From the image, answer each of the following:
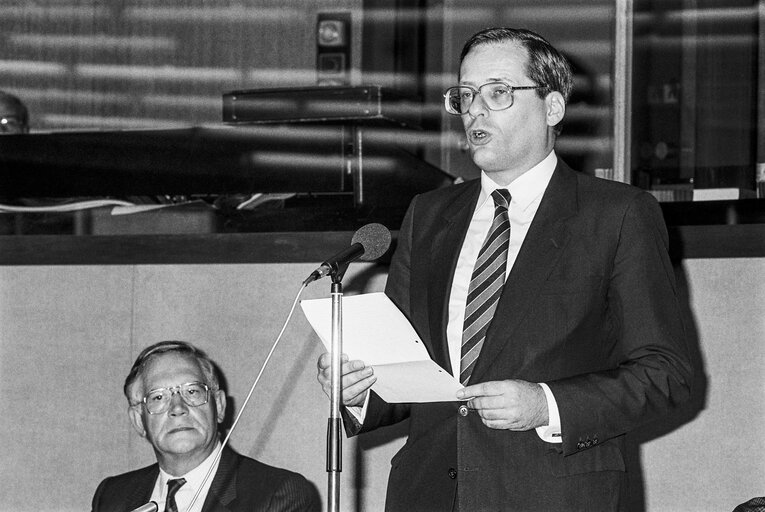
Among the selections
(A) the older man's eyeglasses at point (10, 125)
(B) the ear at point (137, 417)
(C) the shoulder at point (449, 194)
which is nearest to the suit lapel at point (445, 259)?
(C) the shoulder at point (449, 194)

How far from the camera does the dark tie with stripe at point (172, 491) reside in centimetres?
285

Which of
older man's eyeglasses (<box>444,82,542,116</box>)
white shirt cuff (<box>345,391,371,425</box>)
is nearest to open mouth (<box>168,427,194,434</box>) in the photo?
white shirt cuff (<box>345,391,371,425</box>)

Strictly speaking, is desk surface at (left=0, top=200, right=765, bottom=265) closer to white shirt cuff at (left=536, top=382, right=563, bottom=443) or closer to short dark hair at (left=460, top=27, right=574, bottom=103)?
short dark hair at (left=460, top=27, right=574, bottom=103)

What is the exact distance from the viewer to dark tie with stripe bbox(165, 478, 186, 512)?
285cm

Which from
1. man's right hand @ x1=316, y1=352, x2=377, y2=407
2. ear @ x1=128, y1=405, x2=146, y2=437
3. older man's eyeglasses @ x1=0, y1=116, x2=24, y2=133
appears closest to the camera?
man's right hand @ x1=316, y1=352, x2=377, y2=407

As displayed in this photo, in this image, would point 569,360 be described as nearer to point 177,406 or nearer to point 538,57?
point 538,57

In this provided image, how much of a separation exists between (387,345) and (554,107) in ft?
1.96

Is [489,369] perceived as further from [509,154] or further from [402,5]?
[402,5]

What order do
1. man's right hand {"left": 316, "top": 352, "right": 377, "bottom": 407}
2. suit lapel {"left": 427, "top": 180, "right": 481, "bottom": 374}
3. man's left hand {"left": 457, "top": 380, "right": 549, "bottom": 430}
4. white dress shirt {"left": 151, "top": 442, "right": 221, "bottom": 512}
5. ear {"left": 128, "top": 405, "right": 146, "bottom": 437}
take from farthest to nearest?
ear {"left": 128, "top": 405, "right": 146, "bottom": 437} → white dress shirt {"left": 151, "top": 442, "right": 221, "bottom": 512} → suit lapel {"left": 427, "top": 180, "right": 481, "bottom": 374} → man's right hand {"left": 316, "top": 352, "right": 377, "bottom": 407} → man's left hand {"left": 457, "top": 380, "right": 549, "bottom": 430}

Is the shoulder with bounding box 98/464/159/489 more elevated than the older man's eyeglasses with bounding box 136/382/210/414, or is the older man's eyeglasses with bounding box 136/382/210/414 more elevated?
the older man's eyeglasses with bounding box 136/382/210/414

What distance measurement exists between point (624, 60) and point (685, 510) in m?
1.55

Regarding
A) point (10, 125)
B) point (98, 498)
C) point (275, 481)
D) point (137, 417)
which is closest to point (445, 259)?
point (275, 481)

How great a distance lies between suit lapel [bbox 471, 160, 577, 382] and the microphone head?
0.22 meters

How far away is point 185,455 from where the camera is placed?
292 centimetres
